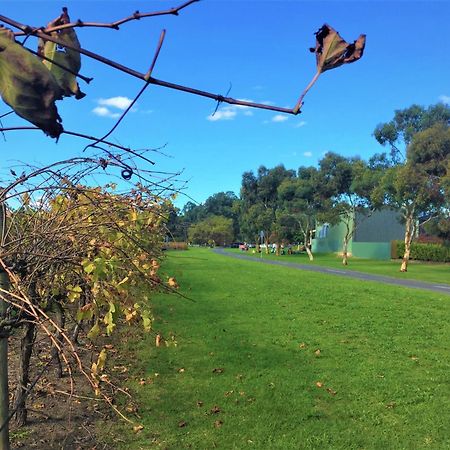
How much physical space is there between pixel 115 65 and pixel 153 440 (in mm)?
4282

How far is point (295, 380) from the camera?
612 cm

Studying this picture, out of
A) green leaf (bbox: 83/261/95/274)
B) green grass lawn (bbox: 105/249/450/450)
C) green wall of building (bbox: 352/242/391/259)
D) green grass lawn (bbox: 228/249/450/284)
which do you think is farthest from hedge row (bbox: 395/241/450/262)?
green leaf (bbox: 83/261/95/274)

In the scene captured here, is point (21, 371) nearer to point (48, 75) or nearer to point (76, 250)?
point (76, 250)

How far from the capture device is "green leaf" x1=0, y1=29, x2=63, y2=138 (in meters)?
0.83

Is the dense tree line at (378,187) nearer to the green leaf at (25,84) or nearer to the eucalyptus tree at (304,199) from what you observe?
the eucalyptus tree at (304,199)

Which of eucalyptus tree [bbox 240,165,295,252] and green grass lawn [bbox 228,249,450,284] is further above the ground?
Answer: eucalyptus tree [bbox 240,165,295,252]

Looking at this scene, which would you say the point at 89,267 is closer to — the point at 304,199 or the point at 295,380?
the point at 295,380

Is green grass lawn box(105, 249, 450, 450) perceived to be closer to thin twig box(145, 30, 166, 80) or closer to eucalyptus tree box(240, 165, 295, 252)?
thin twig box(145, 30, 166, 80)

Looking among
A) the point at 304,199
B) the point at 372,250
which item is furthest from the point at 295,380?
the point at 372,250

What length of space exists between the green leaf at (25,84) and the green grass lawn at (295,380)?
3.82 metres

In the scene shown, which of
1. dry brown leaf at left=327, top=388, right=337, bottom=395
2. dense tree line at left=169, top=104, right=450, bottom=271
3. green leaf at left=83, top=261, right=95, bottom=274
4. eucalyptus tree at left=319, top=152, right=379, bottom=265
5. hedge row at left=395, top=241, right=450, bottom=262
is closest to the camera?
green leaf at left=83, top=261, right=95, bottom=274

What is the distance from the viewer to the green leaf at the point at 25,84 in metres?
0.83

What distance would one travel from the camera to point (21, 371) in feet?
14.1

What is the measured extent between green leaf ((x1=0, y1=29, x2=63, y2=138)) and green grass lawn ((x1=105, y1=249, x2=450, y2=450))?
12.5 ft
